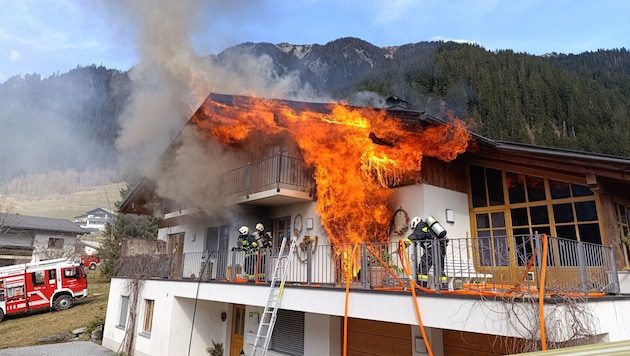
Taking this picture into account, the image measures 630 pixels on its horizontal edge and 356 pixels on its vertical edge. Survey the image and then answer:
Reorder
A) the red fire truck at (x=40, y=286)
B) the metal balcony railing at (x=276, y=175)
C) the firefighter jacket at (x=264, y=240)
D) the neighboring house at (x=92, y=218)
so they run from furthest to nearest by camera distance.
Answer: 1. the neighboring house at (x=92, y=218)
2. the red fire truck at (x=40, y=286)
3. the metal balcony railing at (x=276, y=175)
4. the firefighter jacket at (x=264, y=240)

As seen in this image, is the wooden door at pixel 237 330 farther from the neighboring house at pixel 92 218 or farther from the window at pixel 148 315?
the neighboring house at pixel 92 218

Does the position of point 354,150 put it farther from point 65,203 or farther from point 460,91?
point 65,203

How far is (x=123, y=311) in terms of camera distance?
54.6 feet

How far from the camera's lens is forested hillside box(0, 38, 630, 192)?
3519 cm

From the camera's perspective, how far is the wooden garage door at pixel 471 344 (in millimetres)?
8227


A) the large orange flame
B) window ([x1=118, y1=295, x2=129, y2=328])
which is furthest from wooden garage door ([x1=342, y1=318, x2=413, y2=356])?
window ([x1=118, y1=295, x2=129, y2=328])

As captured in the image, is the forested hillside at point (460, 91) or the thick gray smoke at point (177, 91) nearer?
the thick gray smoke at point (177, 91)

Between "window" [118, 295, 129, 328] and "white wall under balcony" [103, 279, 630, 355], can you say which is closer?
"white wall under balcony" [103, 279, 630, 355]

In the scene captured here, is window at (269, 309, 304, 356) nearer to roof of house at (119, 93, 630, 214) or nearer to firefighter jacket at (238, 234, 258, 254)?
firefighter jacket at (238, 234, 258, 254)

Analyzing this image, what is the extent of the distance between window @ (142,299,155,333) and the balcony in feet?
16.8

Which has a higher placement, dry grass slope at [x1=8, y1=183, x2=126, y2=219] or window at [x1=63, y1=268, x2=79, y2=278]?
dry grass slope at [x1=8, y1=183, x2=126, y2=219]

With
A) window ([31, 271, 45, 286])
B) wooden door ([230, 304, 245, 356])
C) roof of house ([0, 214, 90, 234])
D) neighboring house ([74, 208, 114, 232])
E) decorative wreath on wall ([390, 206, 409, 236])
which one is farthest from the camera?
neighboring house ([74, 208, 114, 232])

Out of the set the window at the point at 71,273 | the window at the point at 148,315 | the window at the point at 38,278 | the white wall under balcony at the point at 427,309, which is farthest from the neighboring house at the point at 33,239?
the white wall under balcony at the point at 427,309

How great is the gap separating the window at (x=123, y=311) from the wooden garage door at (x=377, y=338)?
34.7 ft
